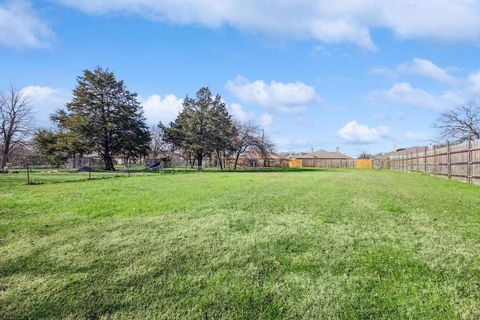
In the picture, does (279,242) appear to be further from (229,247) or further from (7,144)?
(7,144)

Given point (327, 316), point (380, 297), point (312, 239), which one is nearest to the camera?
point (327, 316)

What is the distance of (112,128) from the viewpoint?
120ft

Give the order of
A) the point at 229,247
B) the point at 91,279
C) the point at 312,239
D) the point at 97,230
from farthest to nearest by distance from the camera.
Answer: the point at 97,230, the point at 312,239, the point at 229,247, the point at 91,279

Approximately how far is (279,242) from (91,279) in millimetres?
2064

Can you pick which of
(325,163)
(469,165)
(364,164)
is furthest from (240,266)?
(325,163)

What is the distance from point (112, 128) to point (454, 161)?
31.8 meters

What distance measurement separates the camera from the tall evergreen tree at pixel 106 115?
36.2 m

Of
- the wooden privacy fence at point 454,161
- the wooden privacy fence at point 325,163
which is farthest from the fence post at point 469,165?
the wooden privacy fence at point 325,163

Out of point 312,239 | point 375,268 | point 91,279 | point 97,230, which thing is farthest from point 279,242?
point 97,230

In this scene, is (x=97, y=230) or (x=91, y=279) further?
(x=97, y=230)

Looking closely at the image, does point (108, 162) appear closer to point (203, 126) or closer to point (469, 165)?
point (203, 126)

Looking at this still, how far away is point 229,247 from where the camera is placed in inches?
151

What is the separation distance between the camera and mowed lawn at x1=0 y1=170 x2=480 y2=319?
2.49 m

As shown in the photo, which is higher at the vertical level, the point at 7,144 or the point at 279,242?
the point at 7,144
